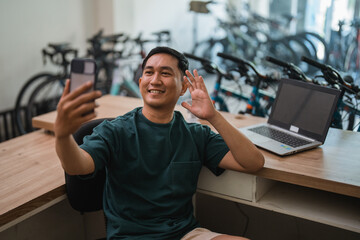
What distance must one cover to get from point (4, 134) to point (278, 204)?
2.86 m

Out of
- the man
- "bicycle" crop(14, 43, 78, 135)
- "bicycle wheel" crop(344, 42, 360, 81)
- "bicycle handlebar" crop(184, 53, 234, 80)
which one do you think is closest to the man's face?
the man

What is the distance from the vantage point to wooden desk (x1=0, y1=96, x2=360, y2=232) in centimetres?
122

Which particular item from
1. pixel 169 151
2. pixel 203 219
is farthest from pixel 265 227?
pixel 169 151

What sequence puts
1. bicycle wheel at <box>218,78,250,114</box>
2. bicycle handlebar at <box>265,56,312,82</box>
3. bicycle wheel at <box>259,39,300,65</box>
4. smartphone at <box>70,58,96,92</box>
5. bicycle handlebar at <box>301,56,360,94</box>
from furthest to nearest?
bicycle wheel at <box>259,39,300,65</box> < bicycle wheel at <box>218,78,250,114</box> < bicycle handlebar at <box>265,56,312,82</box> < bicycle handlebar at <box>301,56,360,94</box> < smartphone at <box>70,58,96,92</box>

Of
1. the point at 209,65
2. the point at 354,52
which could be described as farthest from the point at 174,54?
the point at 354,52

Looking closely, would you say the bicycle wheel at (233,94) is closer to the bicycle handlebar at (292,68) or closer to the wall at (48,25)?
the bicycle handlebar at (292,68)

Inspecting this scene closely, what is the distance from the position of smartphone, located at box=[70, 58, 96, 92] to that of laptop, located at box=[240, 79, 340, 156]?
0.76 meters

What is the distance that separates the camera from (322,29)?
608 cm

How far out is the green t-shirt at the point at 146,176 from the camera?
4.02 ft

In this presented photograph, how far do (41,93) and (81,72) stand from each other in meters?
2.90

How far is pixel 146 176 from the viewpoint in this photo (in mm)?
1251

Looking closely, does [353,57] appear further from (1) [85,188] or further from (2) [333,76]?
(1) [85,188]

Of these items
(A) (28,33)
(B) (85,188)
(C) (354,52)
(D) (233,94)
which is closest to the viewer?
(B) (85,188)

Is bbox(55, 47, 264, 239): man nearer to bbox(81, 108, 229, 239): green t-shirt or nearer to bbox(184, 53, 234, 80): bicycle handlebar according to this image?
bbox(81, 108, 229, 239): green t-shirt
